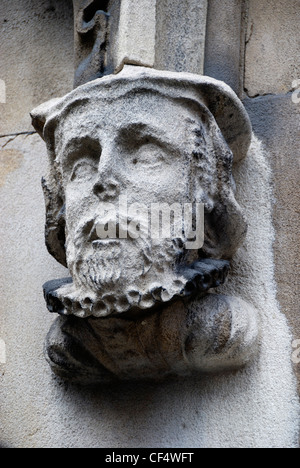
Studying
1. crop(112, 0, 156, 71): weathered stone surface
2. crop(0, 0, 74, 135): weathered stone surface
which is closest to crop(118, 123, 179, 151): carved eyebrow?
crop(112, 0, 156, 71): weathered stone surface

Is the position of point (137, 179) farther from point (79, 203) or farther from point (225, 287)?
point (225, 287)

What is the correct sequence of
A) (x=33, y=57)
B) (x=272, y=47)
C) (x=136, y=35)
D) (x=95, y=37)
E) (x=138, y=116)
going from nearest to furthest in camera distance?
1. (x=138, y=116)
2. (x=136, y=35)
3. (x=95, y=37)
4. (x=272, y=47)
5. (x=33, y=57)

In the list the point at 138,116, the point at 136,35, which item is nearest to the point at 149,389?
the point at 138,116

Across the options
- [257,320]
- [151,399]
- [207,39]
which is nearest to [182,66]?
[207,39]

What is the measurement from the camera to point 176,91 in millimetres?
1720

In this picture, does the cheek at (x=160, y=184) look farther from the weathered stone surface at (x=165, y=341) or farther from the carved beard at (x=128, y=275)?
the weathered stone surface at (x=165, y=341)

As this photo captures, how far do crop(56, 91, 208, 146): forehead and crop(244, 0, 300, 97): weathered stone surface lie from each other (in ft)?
1.25

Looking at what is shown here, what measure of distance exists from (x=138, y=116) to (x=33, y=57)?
86cm

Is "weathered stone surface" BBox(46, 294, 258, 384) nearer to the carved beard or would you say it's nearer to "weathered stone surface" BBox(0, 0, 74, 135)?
the carved beard

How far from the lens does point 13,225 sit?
2.23 metres

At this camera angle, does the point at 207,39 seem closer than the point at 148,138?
No
